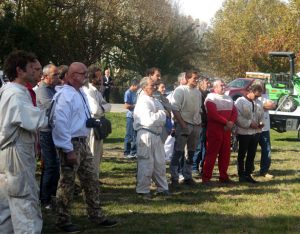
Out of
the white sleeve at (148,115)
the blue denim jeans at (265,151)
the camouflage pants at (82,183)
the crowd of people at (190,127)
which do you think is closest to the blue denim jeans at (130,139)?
the crowd of people at (190,127)

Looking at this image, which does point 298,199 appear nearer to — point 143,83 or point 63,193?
point 143,83

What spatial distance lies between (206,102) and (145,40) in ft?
104

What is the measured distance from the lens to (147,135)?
28.8ft

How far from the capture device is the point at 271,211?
8156 millimetres

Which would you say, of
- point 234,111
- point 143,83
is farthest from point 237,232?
point 234,111

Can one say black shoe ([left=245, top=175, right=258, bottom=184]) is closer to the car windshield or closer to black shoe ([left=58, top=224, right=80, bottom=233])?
black shoe ([left=58, top=224, right=80, bottom=233])

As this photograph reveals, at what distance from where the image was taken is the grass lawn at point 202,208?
716 cm

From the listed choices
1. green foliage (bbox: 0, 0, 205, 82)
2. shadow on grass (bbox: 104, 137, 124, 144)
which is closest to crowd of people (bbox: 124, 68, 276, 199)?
shadow on grass (bbox: 104, 137, 124, 144)

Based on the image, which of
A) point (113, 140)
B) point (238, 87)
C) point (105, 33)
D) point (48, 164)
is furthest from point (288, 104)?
point (105, 33)

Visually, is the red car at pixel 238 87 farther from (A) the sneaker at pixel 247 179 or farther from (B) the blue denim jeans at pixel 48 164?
(B) the blue denim jeans at pixel 48 164

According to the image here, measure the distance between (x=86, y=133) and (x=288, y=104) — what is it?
41.7 feet

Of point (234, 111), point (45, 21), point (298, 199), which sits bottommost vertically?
point (298, 199)

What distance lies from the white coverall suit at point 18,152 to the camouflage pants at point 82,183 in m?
1.21

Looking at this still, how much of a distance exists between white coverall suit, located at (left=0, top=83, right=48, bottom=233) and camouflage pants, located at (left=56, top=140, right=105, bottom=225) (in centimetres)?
121
